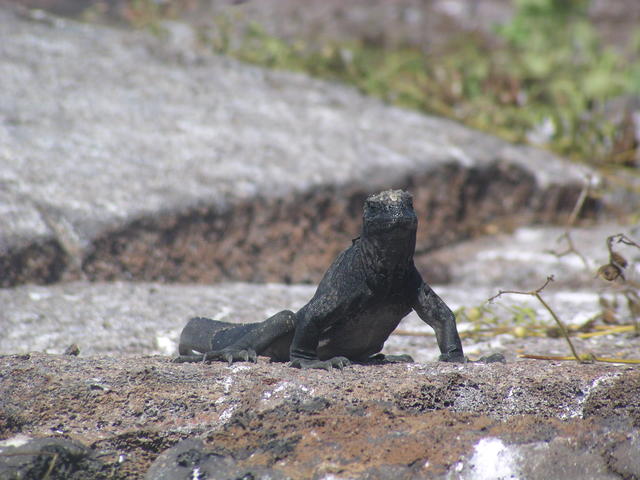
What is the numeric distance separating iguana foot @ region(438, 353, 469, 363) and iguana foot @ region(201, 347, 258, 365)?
2.06ft

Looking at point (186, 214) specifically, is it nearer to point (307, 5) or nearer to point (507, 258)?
point (507, 258)

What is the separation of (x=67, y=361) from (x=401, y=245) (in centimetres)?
113

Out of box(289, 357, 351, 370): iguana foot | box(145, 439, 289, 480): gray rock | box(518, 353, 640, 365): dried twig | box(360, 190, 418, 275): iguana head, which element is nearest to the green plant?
box(518, 353, 640, 365): dried twig

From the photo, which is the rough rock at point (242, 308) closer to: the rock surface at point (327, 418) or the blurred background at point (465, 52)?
the rock surface at point (327, 418)

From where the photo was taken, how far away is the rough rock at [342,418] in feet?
7.64

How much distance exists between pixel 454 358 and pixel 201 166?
2.58 meters

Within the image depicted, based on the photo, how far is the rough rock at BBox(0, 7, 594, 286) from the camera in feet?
14.5

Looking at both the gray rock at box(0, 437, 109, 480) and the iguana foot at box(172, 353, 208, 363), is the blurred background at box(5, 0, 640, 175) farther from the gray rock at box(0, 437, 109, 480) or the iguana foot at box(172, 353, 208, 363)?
the gray rock at box(0, 437, 109, 480)

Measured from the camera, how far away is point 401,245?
8.96 ft

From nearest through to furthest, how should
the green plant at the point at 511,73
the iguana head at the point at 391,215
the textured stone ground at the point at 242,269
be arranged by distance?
the textured stone ground at the point at 242,269, the iguana head at the point at 391,215, the green plant at the point at 511,73

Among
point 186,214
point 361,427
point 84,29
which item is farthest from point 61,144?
point 361,427

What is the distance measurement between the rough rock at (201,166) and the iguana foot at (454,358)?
6.78 feet

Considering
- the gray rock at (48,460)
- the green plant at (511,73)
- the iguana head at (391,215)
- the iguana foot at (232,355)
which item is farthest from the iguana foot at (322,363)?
the green plant at (511,73)

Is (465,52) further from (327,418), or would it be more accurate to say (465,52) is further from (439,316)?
(327,418)
